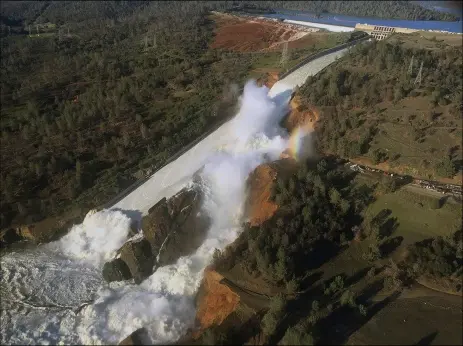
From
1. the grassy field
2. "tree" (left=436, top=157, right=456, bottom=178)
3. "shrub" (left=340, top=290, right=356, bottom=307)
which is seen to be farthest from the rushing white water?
"tree" (left=436, top=157, right=456, bottom=178)

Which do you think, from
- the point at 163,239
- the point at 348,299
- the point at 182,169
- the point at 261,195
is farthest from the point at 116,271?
the point at 348,299

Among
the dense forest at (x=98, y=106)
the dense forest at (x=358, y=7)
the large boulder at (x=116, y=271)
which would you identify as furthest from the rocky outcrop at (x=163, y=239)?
the dense forest at (x=358, y=7)

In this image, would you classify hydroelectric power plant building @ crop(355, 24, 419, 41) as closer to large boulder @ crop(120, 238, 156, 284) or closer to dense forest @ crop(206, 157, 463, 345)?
dense forest @ crop(206, 157, 463, 345)

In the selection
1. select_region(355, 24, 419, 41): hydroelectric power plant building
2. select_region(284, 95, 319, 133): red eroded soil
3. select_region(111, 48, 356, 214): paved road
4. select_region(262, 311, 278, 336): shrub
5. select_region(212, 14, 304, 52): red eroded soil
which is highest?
select_region(355, 24, 419, 41): hydroelectric power plant building

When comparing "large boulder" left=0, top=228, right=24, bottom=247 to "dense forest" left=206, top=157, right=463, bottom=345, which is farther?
"large boulder" left=0, top=228, right=24, bottom=247

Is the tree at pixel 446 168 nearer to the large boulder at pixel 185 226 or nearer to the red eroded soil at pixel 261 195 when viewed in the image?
the red eroded soil at pixel 261 195

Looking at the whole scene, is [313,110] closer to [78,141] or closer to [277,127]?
[277,127]

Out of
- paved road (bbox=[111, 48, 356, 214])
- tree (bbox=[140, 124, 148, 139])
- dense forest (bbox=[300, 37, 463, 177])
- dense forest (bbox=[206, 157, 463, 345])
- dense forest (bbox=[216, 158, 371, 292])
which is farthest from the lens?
tree (bbox=[140, 124, 148, 139])

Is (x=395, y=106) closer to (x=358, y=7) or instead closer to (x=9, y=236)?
(x=9, y=236)
